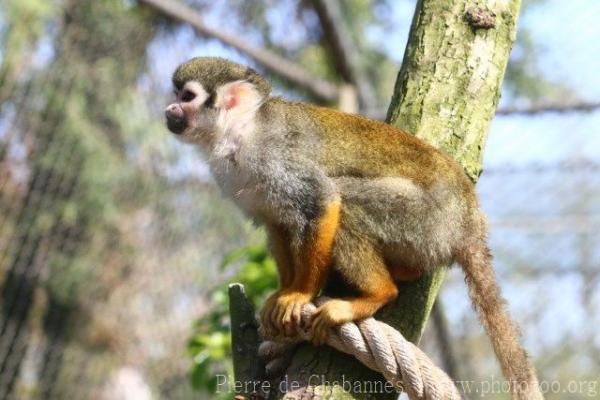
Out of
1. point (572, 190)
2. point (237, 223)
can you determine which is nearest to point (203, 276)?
point (237, 223)

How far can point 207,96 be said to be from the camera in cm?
292

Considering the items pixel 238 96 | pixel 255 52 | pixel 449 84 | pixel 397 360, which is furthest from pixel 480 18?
pixel 255 52

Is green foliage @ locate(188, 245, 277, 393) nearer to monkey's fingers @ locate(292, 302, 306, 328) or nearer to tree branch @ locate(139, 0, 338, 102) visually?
monkey's fingers @ locate(292, 302, 306, 328)

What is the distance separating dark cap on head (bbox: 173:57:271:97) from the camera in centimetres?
291

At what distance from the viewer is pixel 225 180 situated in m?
2.81

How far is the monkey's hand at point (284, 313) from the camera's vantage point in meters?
2.32

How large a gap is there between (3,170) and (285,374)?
8.40 ft

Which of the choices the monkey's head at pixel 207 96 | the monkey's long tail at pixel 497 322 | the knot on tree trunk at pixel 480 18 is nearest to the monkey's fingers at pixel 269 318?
the monkey's long tail at pixel 497 322

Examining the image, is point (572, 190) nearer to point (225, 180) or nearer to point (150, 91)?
point (150, 91)

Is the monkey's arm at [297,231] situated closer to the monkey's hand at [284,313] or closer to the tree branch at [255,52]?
the monkey's hand at [284,313]

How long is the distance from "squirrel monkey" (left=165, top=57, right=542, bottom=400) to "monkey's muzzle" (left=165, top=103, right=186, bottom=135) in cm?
17

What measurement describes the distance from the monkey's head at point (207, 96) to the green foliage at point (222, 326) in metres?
0.88

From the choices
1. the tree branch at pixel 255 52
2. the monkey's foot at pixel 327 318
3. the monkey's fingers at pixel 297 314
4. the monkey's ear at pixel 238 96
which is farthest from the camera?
the tree branch at pixel 255 52

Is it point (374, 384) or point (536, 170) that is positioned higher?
point (536, 170)
